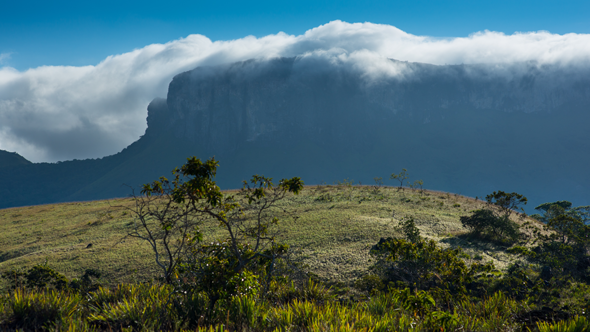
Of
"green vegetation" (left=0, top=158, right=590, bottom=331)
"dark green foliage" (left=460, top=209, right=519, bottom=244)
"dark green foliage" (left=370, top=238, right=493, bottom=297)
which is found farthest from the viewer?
"dark green foliage" (left=460, top=209, right=519, bottom=244)


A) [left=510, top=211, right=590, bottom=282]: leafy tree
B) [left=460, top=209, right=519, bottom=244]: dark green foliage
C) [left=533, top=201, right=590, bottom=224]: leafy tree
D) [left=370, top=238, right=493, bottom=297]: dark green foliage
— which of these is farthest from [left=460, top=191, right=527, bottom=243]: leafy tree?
[left=533, top=201, right=590, bottom=224]: leafy tree

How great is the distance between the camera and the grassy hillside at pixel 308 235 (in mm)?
17078

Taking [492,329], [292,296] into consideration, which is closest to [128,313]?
[292,296]

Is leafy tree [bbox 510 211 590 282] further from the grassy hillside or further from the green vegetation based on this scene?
the grassy hillside

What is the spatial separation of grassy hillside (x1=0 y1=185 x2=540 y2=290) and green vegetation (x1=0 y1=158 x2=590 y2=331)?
0.14 metres

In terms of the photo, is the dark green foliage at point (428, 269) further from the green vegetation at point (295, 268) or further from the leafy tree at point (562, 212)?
the leafy tree at point (562, 212)

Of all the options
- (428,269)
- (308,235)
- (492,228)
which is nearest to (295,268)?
(428,269)

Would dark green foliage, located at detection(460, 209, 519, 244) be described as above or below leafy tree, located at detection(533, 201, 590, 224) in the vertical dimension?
above

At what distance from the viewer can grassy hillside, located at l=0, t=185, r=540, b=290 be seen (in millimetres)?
17078

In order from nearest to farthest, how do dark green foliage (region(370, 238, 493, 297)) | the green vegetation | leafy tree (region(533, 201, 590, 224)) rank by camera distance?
the green vegetation < dark green foliage (region(370, 238, 493, 297)) < leafy tree (region(533, 201, 590, 224))

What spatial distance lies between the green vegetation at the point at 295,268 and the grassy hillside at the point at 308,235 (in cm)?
14

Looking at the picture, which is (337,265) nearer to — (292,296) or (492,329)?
(292,296)

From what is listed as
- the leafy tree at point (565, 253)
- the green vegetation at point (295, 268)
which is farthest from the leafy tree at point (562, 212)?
the leafy tree at point (565, 253)

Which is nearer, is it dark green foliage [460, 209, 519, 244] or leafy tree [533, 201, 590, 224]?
dark green foliage [460, 209, 519, 244]
